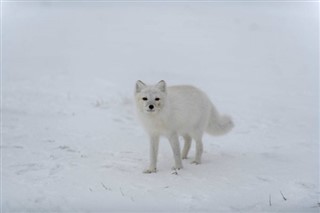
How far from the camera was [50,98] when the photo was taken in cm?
787

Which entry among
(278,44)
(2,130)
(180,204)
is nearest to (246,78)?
(278,44)

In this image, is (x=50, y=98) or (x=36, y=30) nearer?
(x=50, y=98)

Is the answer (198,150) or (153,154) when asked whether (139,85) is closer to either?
(153,154)

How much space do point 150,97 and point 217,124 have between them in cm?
147

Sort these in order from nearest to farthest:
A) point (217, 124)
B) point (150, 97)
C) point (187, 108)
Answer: point (150, 97), point (187, 108), point (217, 124)

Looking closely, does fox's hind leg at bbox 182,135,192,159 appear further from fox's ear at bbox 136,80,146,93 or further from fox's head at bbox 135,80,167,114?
fox's ear at bbox 136,80,146,93

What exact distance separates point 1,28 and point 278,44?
28.0 ft

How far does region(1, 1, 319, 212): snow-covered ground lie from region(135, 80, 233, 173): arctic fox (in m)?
0.28

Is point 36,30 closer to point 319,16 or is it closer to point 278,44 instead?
point 278,44

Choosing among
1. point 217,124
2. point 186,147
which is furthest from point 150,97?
point 217,124

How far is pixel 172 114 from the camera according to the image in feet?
15.5

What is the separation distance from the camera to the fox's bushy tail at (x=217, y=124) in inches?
219

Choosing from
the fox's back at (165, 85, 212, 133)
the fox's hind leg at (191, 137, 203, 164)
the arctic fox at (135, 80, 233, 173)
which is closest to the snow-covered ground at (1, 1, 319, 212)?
the fox's hind leg at (191, 137, 203, 164)

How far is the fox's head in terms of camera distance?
14.6 feet
